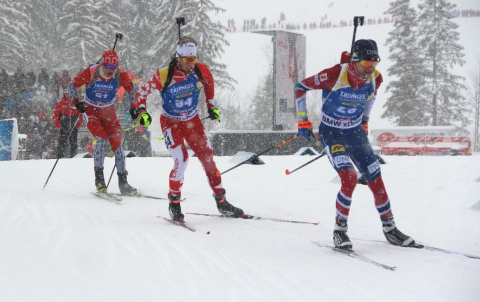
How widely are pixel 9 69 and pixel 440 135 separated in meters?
26.8

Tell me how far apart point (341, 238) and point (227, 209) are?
1904 millimetres

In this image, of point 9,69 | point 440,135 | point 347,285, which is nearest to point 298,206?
point 347,285

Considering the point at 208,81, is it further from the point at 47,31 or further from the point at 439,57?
the point at 47,31

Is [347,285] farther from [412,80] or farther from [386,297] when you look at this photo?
[412,80]

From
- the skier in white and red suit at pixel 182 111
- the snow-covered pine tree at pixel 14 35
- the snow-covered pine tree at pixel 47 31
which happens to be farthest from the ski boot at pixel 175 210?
the snow-covered pine tree at pixel 47 31

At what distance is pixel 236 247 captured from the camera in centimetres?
421

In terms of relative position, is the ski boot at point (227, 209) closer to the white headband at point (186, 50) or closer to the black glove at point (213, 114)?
the black glove at point (213, 114)

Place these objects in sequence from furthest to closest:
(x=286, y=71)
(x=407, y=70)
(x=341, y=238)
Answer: (x=407, y=70)
(x=286, y=71)
(x=341, y=238)

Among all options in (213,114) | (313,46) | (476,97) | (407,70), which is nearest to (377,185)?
(213,114)

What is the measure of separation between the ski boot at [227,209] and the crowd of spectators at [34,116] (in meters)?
11.4

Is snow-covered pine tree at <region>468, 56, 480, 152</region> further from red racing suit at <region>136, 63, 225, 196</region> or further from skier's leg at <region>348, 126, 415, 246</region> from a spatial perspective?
skier's leg at <region>348, 126, 415, 246</region>

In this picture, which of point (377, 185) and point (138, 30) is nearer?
point (377, 185)

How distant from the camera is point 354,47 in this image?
4.61 m

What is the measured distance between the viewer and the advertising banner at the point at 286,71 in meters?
19.1
